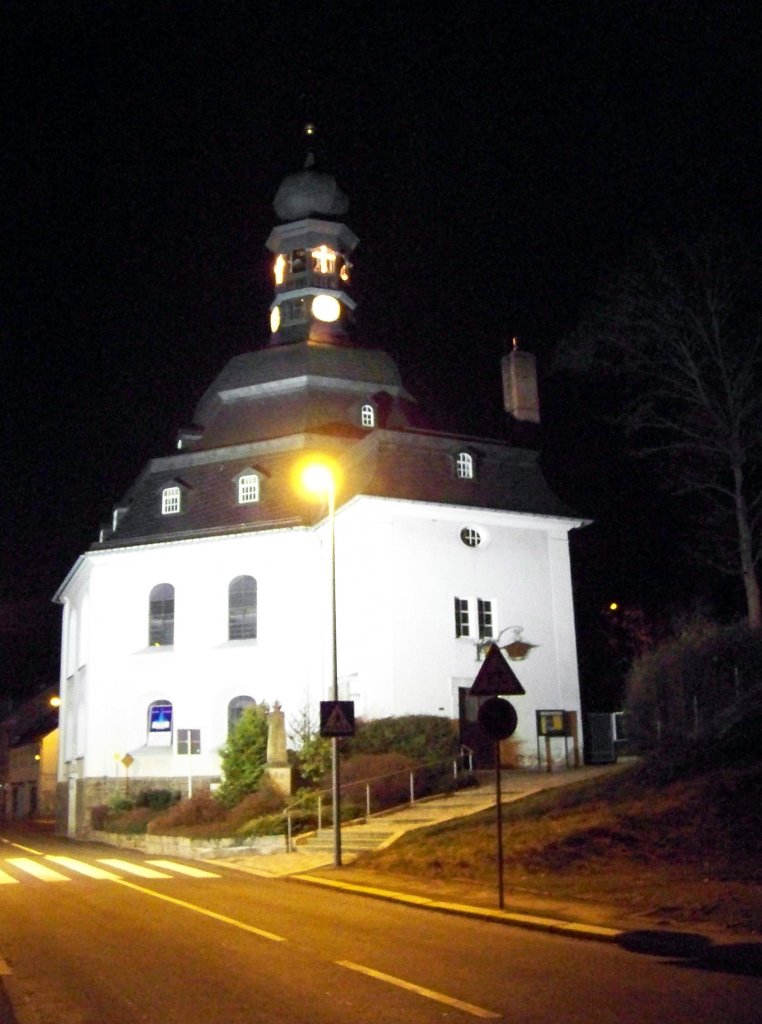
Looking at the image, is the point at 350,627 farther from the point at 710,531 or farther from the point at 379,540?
the point at 710,531

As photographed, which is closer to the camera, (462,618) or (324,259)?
(462,618)

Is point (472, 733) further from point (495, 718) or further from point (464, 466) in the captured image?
point (495, 718)

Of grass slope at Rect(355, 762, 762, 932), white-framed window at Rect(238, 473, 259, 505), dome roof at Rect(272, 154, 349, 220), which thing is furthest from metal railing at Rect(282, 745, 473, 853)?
dome roof at Rect(272, 154, 349, 220)

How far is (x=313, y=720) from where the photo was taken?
34.7 meters

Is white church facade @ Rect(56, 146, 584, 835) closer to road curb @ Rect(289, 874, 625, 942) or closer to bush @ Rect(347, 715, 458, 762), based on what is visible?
bush @ Rect(347, 715, 458, 762)

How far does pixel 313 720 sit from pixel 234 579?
6549 mm

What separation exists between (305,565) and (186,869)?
57.4 feet

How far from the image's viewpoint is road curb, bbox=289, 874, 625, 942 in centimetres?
1059

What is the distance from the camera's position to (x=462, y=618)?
3341 cm

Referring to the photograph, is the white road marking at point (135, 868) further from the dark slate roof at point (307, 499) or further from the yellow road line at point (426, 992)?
the dark slate roof at point (307, 499)

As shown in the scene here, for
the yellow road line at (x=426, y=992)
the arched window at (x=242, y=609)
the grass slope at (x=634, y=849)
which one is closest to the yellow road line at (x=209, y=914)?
the yellow road line at (x=426, y=992)

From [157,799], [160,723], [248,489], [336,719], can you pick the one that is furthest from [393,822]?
[248,489]

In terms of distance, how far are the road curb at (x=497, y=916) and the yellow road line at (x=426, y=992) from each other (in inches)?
105

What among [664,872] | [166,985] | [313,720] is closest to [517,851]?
[664,872]
